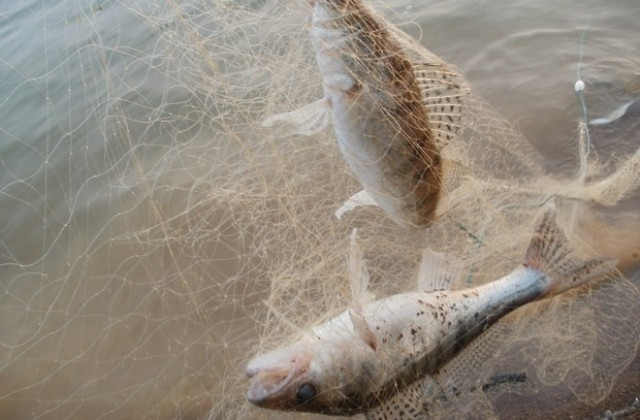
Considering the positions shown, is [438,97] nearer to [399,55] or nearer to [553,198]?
[399,55]

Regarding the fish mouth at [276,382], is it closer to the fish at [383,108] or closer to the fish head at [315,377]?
the fish head at [315,377]

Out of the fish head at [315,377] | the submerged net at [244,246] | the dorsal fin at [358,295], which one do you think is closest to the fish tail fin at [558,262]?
the submerged net at [244,246]

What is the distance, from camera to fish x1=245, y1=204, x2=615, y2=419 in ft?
10.3

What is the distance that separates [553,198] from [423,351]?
183 cm

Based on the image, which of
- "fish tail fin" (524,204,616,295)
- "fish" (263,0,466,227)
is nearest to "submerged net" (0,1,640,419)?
"fish tail fin" (524,204,616,295)

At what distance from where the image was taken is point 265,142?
3943 millimetres

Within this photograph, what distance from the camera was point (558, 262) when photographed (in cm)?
375

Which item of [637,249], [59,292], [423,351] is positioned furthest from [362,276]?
[59,292]

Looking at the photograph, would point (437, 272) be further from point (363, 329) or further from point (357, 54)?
point (357, 54)

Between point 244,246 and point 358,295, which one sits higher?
point 358,295

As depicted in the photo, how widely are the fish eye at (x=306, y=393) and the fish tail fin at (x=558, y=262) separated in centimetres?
172

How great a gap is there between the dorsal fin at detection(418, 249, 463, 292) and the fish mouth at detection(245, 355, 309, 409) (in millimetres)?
1104

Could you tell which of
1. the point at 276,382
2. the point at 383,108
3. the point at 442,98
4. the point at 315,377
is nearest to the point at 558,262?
the point at 442,98

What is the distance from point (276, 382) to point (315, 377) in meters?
0.24
